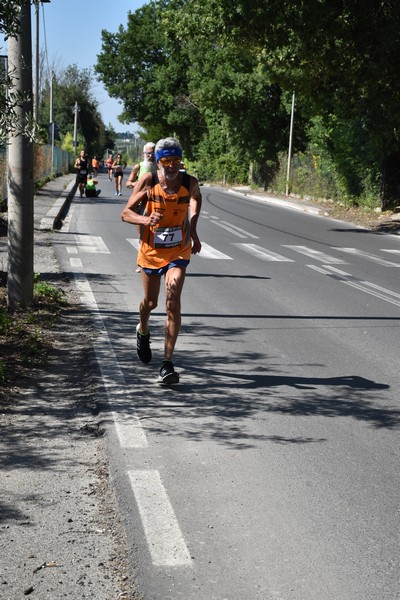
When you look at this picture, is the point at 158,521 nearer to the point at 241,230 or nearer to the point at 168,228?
the point at 168,228

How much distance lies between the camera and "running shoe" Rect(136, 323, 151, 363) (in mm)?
7527

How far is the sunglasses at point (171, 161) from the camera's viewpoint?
6797 mm

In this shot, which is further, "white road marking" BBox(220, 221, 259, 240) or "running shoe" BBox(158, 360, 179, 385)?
"white road marking" BBox(220, 221, 259, 240)

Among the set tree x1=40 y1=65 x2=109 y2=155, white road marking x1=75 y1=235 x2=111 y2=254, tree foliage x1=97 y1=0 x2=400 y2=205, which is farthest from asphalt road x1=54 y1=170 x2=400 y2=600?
tree x1=40 y1=65 x2=109 y2=155

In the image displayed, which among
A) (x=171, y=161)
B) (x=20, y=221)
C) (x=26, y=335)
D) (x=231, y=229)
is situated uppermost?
(x=171, y=161)

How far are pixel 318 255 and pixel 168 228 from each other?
1103 cm

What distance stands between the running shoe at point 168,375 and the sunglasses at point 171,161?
1438mm

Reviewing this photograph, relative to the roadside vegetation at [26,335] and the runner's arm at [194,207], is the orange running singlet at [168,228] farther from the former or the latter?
the roadside vegetation at [26,335]

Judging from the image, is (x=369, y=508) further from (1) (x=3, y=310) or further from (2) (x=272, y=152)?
(2) (x=272, y=152)

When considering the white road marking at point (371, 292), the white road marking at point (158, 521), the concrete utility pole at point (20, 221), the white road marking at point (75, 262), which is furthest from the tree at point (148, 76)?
the white road marking at point (158, 521)

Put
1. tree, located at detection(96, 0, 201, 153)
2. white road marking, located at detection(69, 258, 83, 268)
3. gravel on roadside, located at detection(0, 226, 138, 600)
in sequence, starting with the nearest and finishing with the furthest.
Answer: gravel on roadside, located at detection(0, 226, 138, 600), white road marking, located at detection(69, 258, 83, 268), tree, located at detection(96, 0, 201, 153)

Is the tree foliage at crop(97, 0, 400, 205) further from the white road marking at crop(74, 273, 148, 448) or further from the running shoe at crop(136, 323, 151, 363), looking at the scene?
the running shoe at crop(136, 323, 151, 363)

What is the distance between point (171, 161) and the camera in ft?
22.3

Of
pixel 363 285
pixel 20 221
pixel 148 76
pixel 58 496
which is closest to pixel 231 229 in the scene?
pixel 363 285
